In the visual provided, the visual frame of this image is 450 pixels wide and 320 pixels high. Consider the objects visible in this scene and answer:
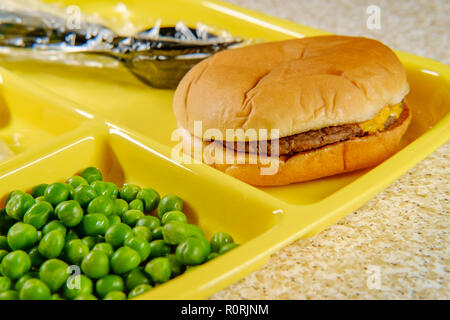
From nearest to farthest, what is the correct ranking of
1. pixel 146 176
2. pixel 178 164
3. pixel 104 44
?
pixel 178 164 < pixel 146 176 < pixel 104 44

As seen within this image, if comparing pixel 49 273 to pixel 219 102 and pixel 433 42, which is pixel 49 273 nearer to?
pixel 219 102

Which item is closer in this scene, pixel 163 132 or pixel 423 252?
pixel 423 252

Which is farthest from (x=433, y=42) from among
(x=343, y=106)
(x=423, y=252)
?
(x=423, y=252)

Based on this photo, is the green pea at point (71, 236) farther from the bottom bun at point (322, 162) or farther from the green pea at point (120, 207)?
the bottom bun at point (322, 162)

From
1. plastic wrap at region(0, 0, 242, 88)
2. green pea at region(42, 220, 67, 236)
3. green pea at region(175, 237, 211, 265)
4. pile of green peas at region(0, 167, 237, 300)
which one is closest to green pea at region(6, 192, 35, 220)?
pile of green peas at region(0, 167, 237, 300)

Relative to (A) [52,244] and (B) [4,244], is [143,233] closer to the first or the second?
(A) [52,244]

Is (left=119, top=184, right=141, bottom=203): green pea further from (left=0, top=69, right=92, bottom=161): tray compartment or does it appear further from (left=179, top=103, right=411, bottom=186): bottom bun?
(left=0, top=69, right=92, bottom=161): tray compartment

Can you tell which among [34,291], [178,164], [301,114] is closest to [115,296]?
[34,291]
